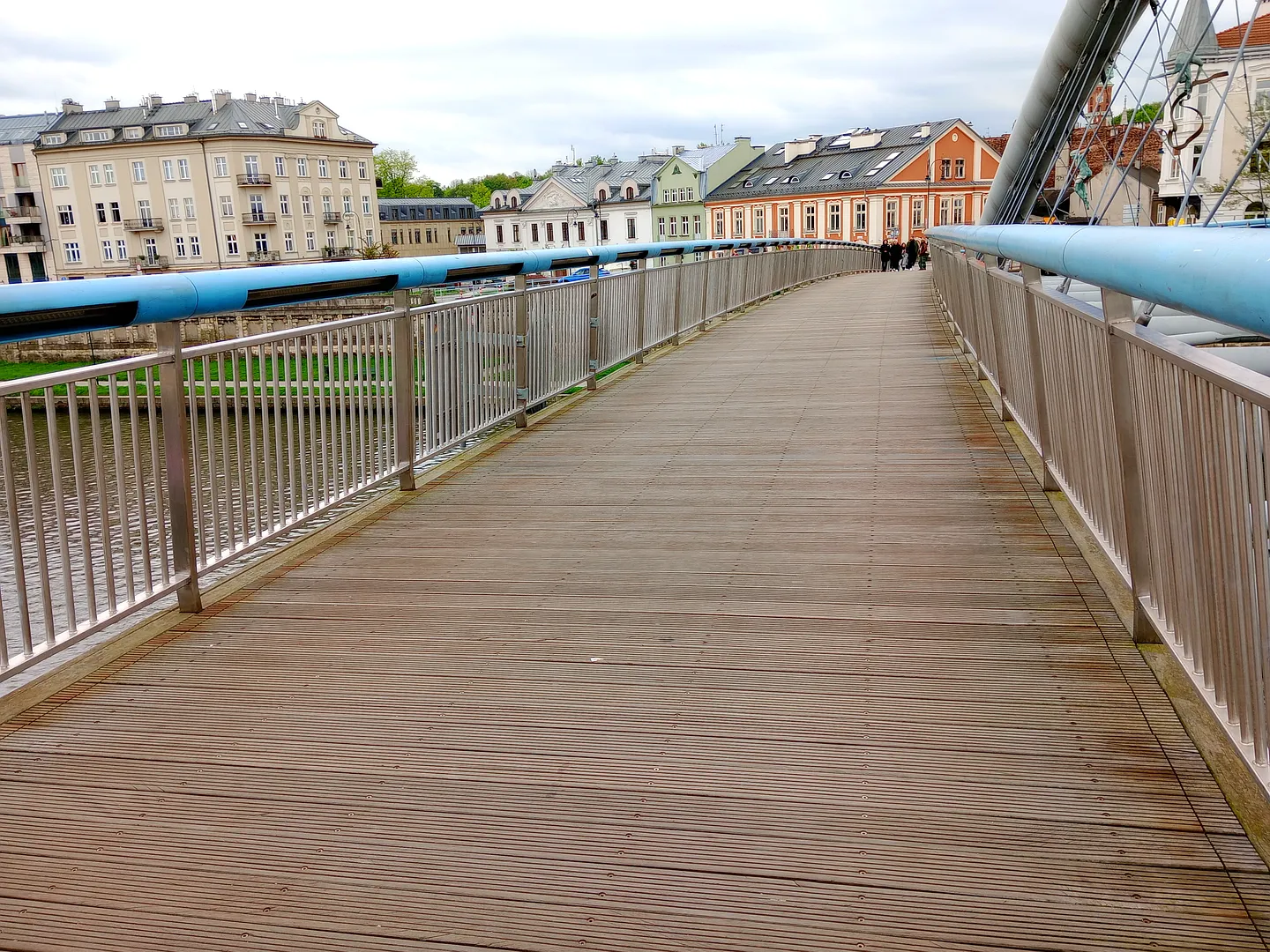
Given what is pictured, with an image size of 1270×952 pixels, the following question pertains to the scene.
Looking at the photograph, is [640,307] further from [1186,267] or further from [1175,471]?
[1186,267]

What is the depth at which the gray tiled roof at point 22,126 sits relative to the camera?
343 ft

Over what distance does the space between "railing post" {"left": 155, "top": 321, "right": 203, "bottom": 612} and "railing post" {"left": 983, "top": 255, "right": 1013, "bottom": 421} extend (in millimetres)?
4812

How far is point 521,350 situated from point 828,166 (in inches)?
3382

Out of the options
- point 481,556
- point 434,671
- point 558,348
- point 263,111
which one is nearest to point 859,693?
point 434,671

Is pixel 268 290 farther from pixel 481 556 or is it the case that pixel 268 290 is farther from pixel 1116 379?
pixel 1116 379

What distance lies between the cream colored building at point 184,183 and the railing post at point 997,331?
305 feet

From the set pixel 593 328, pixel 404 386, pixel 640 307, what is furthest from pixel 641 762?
pixel 640 307

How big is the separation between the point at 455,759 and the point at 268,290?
2.19 meters

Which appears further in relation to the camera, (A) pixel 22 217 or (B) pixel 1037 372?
(A) pixel 22 217

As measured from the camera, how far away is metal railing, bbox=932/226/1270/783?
2.14 metres

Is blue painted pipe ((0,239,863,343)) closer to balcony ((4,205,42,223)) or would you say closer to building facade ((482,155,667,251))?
building facade ((482,155,667,251))

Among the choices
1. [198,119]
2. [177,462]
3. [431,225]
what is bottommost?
[177,462]

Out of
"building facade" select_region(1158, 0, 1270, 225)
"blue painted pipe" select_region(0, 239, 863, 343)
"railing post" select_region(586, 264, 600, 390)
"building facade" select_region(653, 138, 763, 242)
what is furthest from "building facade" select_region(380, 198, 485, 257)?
"blue painted pipe" select_region(0, 239, 863, 343)

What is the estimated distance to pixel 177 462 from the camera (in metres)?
4.00
